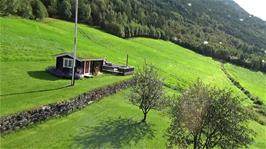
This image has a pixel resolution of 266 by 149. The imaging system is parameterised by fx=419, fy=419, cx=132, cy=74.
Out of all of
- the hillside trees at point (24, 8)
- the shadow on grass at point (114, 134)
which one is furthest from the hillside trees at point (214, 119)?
the hillside trees at point (24, 8)

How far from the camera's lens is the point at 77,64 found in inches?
2386

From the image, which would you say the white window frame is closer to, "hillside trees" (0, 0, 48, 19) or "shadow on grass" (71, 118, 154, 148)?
"shadow on grass" (71, 118, 154, 148)

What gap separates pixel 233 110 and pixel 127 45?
88278 mm

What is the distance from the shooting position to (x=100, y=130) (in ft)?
147

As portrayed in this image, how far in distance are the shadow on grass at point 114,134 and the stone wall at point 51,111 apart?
3.48 meters

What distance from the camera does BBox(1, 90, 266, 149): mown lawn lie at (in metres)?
37.1

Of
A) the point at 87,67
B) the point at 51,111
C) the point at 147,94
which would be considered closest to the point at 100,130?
the point at 51,111

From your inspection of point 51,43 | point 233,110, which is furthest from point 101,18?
point 233,110

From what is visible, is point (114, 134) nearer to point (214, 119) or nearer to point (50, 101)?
point (50, 101)

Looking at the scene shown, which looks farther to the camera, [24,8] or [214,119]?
[24,8]

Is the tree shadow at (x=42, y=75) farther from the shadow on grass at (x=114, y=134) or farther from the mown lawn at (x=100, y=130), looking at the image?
the shadow on grass at (x=114, y=134)

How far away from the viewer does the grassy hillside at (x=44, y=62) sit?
147 ft

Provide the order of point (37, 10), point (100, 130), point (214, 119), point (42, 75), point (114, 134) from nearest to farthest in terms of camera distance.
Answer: point (214, 119) → point (100, 130) → point (114, 134) → point (42, 75) → point (37, 10)

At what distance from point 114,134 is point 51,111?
7.49 meters
